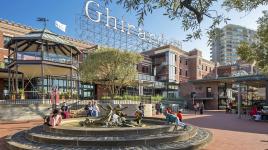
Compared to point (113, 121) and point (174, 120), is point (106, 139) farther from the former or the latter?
point (174, 120)

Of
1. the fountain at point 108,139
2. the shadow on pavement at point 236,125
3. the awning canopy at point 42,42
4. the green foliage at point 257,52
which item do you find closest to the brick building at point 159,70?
the awning canopy at point 42,42

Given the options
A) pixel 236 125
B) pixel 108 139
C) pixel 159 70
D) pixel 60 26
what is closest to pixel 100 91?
pixel 60 26

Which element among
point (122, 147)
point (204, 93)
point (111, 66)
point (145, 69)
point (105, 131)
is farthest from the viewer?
point (145, 69)

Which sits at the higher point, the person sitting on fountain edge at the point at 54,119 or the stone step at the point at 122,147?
the person sitting on fountain edge at the point at 54,119

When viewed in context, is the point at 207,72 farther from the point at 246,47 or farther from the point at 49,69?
the point at 246,47

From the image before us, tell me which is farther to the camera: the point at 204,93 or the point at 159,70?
the point at 159,70

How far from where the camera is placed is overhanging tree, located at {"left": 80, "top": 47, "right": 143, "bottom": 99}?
34.1 m

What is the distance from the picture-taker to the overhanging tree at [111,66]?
1344 inches

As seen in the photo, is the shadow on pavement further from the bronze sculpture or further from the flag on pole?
the flag on pole

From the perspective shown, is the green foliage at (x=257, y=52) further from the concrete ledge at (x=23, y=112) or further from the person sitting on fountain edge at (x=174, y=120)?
the concrete ledge at (x=23, y=112)

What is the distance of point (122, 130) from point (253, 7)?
22.2 feet

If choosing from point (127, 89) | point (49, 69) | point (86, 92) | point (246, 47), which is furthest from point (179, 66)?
point (246, 47)

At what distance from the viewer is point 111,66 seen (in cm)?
3434

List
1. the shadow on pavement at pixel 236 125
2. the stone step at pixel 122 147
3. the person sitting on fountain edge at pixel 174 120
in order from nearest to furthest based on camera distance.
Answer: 1. the stone step at pixel 122 147
2. the person sitting on fountain edge at pixel 174 120
3. the shadow on pavement at pixel 236 125
